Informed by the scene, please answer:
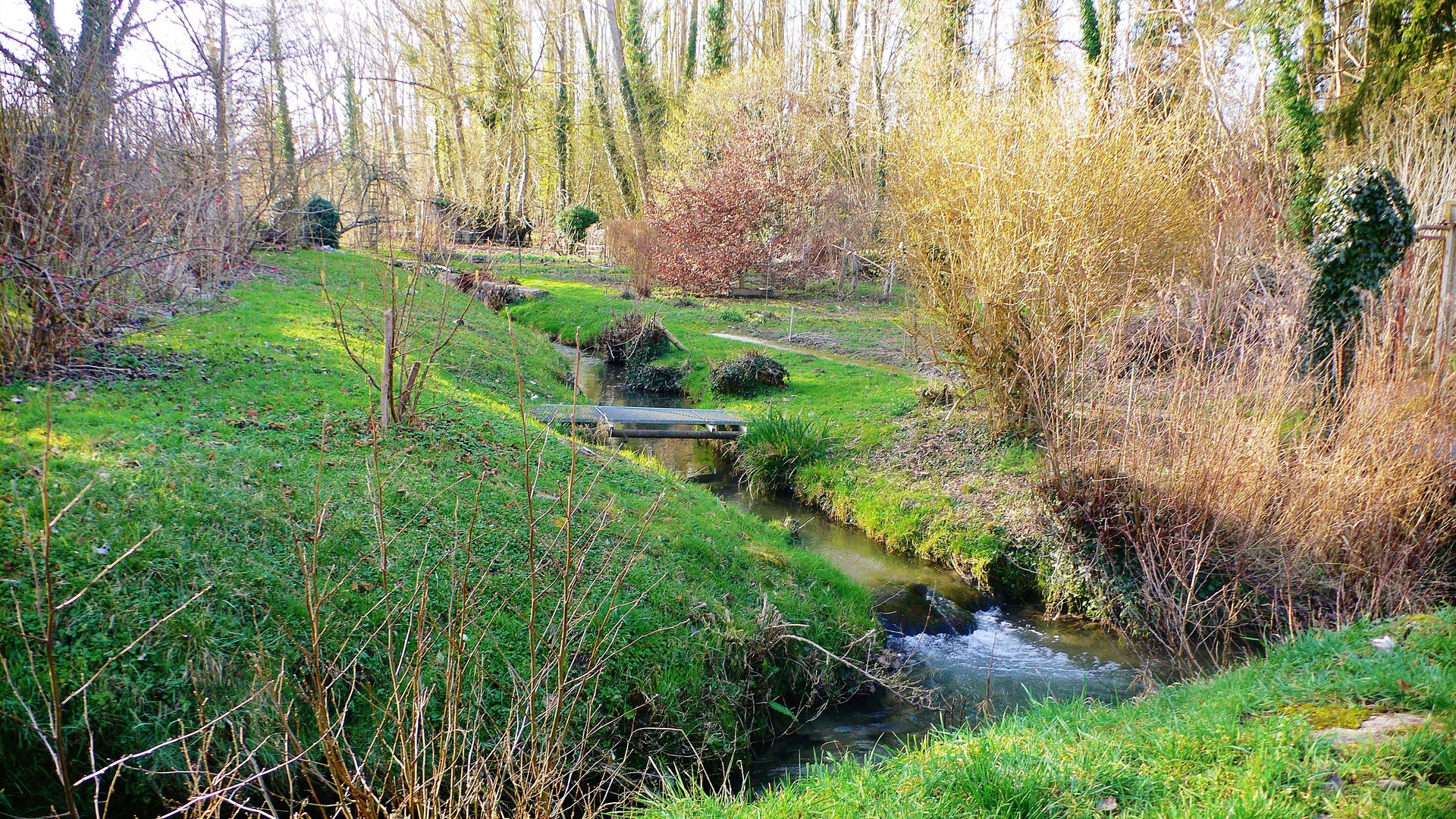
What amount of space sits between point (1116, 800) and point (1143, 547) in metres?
4.09

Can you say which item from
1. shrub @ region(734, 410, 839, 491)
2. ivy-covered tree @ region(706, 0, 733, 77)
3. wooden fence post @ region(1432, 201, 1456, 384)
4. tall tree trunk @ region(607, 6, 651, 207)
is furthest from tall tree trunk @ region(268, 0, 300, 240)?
wooden fence post @ region(1432, 201, 1456, 384)

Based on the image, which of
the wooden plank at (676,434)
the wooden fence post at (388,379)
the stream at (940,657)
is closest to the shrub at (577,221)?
the wooden plank at (676,434)

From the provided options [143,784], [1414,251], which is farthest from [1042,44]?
[143,784]

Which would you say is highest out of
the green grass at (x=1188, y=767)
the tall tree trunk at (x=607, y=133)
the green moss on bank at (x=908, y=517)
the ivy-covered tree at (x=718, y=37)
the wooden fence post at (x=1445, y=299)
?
the ivy-covered tree at (x=718, y=37)

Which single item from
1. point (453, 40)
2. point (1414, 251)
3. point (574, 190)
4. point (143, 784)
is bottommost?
point (143, 784)

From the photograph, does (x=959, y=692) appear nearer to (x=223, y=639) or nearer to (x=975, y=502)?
(x=975, y=502)

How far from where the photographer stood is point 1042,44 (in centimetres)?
1670

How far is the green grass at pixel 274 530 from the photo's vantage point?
404cm

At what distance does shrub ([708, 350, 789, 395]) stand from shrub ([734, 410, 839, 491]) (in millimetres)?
2433

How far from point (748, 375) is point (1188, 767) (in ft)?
31.8

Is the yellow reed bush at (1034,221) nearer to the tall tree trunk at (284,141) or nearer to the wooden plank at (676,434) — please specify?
the wooden plank at (676,434)

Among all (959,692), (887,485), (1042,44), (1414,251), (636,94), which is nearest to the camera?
(959,692)

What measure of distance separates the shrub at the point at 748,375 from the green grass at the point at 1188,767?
8.70m

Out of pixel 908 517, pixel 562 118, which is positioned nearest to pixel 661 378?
pixel 908 517
